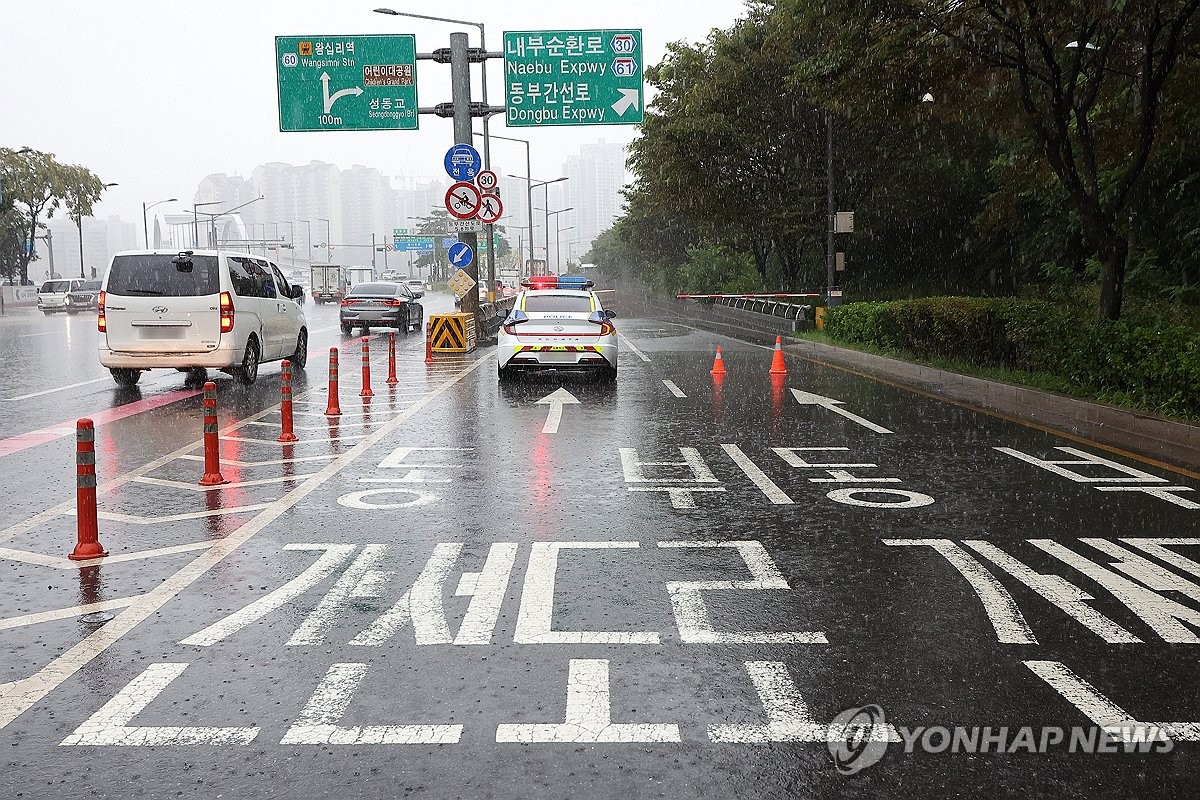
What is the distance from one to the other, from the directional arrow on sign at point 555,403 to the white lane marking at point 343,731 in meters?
7.85

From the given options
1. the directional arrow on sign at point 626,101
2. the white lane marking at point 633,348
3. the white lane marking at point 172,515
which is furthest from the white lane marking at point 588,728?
the directional arrow on sign at point 626,101

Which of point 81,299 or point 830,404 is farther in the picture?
point 81,299

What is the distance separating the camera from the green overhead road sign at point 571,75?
84.4ft

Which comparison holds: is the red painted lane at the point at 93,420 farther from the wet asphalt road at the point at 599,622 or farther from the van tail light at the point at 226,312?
the van tail light at the point at 226,312

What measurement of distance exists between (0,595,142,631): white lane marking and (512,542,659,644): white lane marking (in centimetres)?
200

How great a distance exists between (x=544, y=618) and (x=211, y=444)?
173 inches

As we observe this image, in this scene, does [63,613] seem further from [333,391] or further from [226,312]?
[226,312]

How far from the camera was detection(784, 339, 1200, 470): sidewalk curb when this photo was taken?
10.4 meters

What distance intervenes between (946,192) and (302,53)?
26.3 m

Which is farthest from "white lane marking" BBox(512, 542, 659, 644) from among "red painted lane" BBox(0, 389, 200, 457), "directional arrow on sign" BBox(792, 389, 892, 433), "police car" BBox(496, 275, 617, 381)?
"police car" BBox(496, 275, 617, 381)

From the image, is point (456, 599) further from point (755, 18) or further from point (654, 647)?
point (755, 18)

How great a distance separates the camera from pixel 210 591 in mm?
5887

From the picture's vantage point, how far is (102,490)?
8789mm

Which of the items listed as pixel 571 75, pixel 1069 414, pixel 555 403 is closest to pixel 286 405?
pixel 555 403
